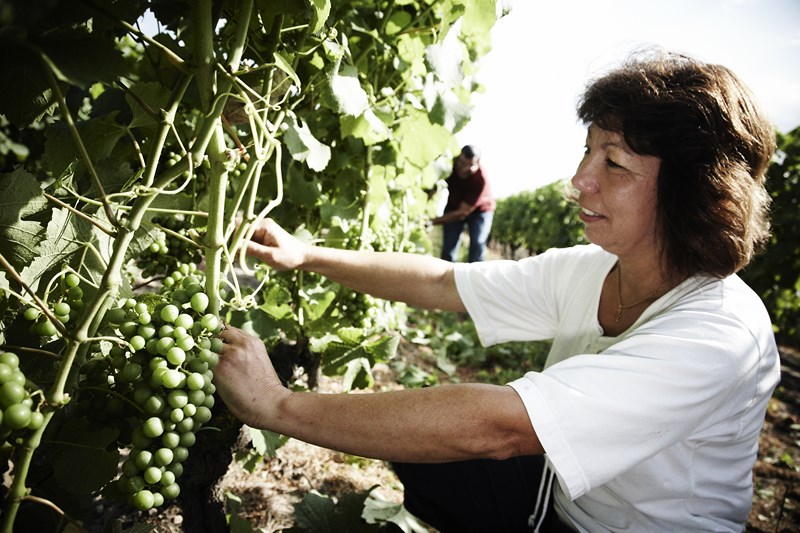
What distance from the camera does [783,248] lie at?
247 inches

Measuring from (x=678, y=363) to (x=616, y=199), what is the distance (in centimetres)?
59

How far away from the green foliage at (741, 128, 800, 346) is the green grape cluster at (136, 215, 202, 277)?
6796mm

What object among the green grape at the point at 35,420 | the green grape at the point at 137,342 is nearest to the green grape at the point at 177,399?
the green grape at the point at 137,342

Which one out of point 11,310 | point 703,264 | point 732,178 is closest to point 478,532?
point 703,264

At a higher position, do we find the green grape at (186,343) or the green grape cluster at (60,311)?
the green grape cluster at (60,311)

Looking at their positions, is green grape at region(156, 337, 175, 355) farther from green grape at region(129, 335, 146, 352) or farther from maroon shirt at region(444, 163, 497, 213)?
maroon shirt at region(444, 163, 497, 213)

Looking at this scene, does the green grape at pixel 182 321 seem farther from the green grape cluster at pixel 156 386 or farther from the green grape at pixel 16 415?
the green grape at pixel 16 415

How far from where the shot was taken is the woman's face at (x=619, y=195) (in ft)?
→ 5.30

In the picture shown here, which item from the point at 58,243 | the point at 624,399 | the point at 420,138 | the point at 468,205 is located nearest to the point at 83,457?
the point at 58,243

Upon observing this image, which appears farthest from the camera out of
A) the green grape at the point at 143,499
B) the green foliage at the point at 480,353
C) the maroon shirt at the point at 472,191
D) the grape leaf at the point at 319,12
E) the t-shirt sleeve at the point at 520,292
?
the maroon shirt at the point at 472,191

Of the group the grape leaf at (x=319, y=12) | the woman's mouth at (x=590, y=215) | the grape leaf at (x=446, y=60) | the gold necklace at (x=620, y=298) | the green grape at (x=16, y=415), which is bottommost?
the green grape at (x=16, y=415)

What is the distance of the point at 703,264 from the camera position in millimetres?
1587

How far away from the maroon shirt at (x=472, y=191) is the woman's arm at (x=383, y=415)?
5.28 meters

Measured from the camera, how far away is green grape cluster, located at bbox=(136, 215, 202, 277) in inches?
66.4
